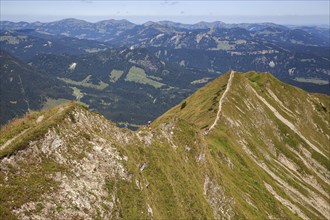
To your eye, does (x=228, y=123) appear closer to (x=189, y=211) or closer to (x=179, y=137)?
(x=179, y=137)

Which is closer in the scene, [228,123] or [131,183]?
[131,183]

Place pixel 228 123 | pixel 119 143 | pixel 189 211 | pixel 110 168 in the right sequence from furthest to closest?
pixel 228 123 < pixel 189 211 < pixel 119 143 < pixel 110 168

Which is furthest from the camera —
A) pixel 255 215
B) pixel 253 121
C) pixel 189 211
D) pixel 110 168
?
pixel 253 121

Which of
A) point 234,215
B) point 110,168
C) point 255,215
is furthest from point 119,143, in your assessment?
point 255,215

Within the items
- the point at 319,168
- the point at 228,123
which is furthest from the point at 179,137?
the point at 319,168

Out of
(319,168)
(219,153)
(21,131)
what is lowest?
(319,168)

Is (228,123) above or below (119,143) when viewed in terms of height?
below

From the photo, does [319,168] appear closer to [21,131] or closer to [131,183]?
[131,183]
